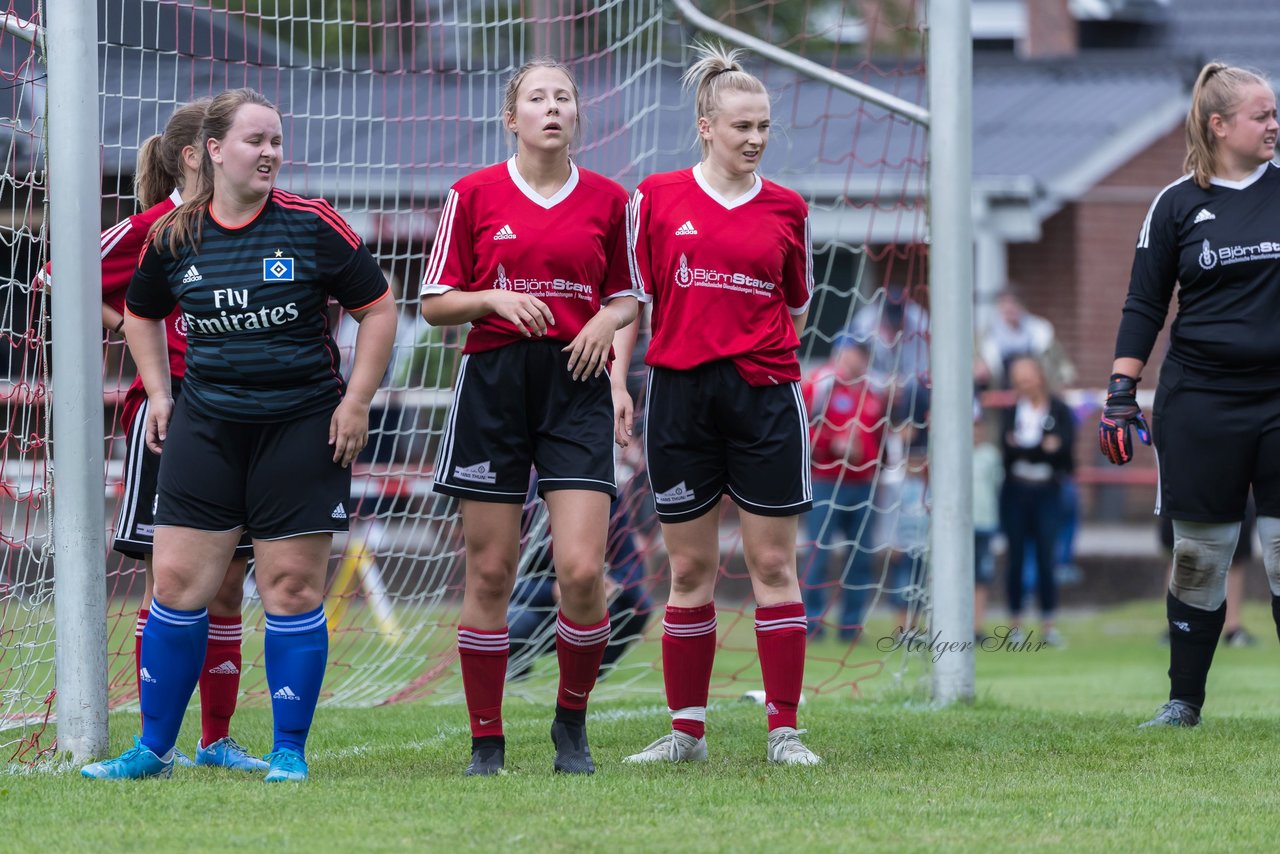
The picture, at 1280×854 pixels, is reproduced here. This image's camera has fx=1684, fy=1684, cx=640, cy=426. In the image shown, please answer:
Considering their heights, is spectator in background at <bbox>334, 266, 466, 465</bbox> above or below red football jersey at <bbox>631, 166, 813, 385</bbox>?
below

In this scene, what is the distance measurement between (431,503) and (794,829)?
15.9 ft

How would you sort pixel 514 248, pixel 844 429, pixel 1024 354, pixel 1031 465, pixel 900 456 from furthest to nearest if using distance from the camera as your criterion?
pixel 1024 354 → pixel 1031 465 → pixel 844 429 → pixel 900 456 → pixel 514 248

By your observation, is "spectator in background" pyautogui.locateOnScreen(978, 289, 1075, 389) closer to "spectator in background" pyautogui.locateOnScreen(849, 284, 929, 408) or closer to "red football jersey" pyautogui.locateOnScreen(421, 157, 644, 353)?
"spectator in background" pyautogui.locateOnScreen(849, 284, 929, 408)

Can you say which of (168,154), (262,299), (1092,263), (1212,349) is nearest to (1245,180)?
(1212,349)

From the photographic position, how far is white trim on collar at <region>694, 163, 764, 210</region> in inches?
196

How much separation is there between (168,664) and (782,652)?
176 cm

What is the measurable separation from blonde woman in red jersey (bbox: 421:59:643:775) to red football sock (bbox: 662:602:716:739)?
1.19 feet

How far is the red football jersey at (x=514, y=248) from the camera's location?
4.70 m

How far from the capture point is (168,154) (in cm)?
511

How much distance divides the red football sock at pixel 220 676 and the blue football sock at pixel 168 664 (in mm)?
384

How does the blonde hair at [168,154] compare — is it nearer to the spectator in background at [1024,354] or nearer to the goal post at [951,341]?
the goal post at [951,341]

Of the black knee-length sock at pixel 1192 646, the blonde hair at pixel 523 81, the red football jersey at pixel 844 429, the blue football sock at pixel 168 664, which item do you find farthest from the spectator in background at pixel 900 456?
the blue football sock at pixel 168 664

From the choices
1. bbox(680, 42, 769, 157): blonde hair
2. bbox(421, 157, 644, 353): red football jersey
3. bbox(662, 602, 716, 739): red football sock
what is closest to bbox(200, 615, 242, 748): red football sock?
bbox(421, 157, 644, 353): red football jersey

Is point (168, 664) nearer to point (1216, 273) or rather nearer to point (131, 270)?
point (131, 270)
